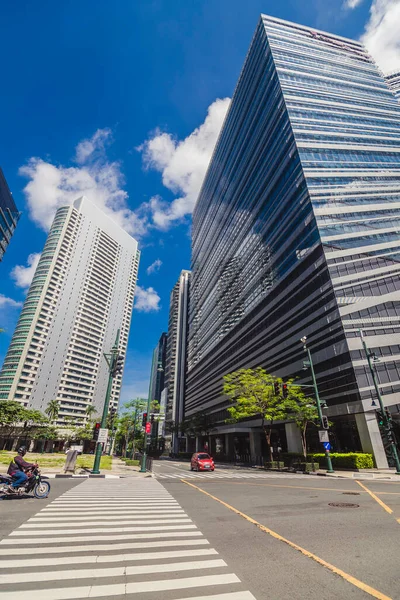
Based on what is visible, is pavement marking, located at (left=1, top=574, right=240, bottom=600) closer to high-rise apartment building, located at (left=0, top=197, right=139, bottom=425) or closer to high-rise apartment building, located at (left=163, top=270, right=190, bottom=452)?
high-rise apartment building, located at (left=163, top=270, right=190, bottom=452)

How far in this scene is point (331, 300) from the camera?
36.0 m

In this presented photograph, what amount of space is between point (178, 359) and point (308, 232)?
9068 cm

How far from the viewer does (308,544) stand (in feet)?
18.7

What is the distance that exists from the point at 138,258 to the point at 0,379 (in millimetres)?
107526

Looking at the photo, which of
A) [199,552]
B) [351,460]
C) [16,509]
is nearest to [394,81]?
[351,460]

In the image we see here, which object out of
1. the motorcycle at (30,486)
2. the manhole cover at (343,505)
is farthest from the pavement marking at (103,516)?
the manhole cover at (343,505)

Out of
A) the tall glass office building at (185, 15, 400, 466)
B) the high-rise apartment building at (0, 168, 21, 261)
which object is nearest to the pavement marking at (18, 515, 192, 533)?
the tall glass office building at (185, 15, 400, 466)

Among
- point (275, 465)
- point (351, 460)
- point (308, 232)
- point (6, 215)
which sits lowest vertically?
point (275, 465)

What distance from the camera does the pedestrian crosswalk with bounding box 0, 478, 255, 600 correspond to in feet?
12.6

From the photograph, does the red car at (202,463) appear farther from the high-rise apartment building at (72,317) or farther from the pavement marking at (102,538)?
the high-rise apartment building at (72,317)

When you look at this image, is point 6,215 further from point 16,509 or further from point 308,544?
point 308,544

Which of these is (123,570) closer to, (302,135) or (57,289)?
(302,135)

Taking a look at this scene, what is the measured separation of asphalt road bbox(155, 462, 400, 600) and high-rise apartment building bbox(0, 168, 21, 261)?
8830cm

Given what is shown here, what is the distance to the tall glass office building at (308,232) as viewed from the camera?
3438 cm
